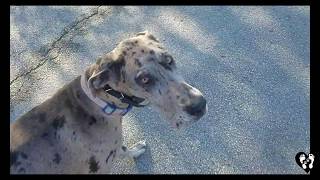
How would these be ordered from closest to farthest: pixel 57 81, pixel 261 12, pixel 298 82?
pixel 298 82, pixel 57 81, pixel 261 12

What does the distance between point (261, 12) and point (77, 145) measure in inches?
141

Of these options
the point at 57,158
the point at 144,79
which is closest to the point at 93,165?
the point at 57,158

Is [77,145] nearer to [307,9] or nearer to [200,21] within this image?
[200,21]

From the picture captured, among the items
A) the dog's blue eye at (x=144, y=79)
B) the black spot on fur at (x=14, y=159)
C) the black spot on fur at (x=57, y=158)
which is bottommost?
the black spot on fur at (x=57, y=158)

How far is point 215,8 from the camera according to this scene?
21.7 ft

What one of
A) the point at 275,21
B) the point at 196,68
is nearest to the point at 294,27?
the point at 275,21

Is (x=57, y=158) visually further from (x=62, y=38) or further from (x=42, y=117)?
(x=62, y=38)

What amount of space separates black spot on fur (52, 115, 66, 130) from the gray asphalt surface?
124 cm

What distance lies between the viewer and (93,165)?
411cm

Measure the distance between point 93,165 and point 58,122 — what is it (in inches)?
19.5

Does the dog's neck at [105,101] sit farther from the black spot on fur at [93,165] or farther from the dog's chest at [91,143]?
the black spot on fur at [93,165]

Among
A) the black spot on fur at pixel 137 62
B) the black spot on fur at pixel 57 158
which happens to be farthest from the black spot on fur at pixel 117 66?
the black spot on fur at pixel 57 158

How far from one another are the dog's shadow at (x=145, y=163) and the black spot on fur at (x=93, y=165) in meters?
0.96

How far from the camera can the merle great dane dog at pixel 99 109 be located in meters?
3.84
